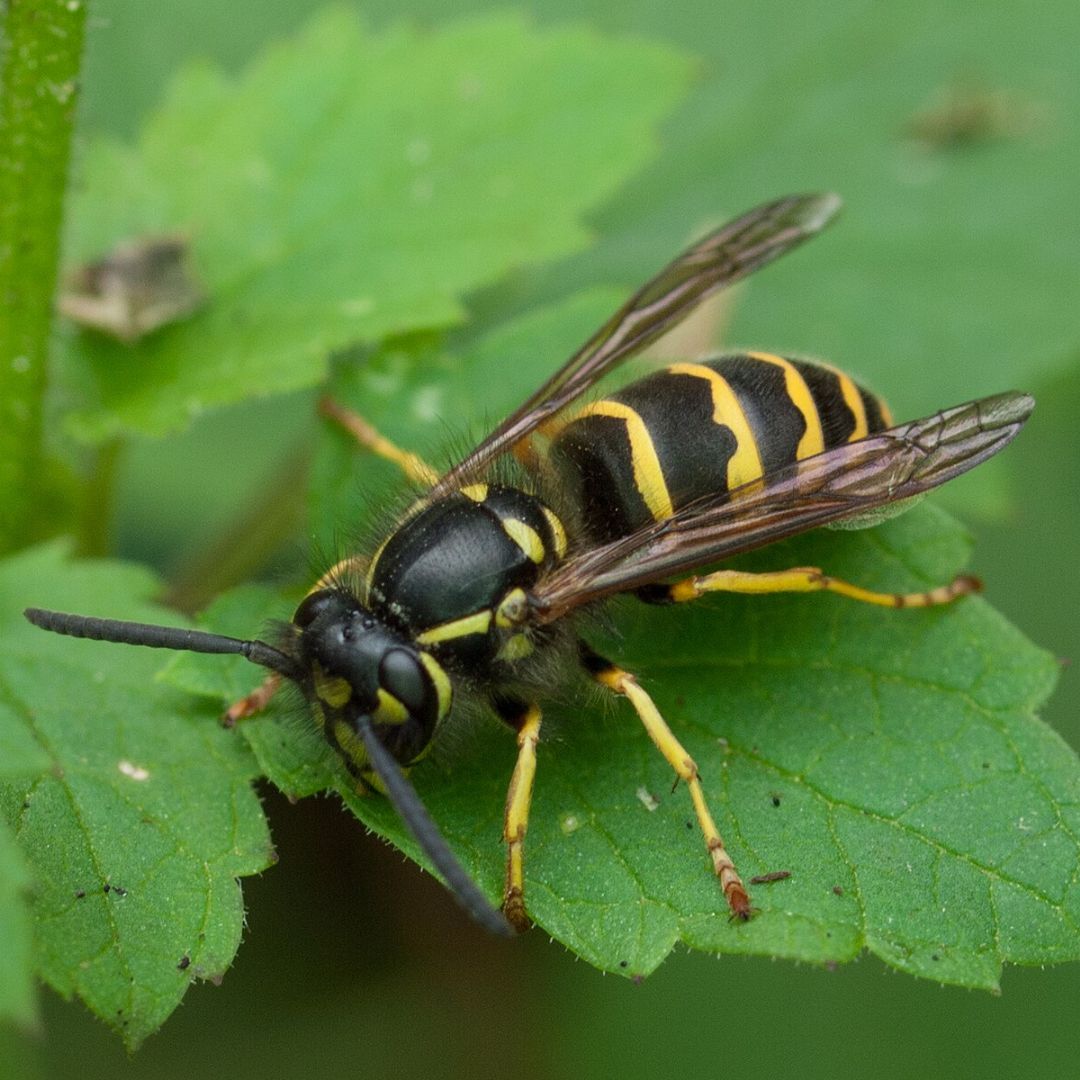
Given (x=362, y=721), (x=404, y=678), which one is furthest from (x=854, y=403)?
(x=362, y=721)

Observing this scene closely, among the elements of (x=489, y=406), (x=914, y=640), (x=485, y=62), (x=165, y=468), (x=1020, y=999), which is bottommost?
(x=1020, y=999)

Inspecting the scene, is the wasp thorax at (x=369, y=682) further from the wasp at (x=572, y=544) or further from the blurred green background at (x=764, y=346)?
the blurred green background at (x=764, y=346)

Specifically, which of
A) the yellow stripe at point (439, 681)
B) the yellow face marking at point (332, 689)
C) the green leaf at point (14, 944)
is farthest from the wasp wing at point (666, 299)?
the green leaf at point (14, 944)

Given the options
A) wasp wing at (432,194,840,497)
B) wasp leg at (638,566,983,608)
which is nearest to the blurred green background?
wasp wing at (432,194,840,497)

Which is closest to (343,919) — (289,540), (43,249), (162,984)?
(289,540)

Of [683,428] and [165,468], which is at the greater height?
[683,428]

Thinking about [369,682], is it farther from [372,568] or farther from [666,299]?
[666,299]

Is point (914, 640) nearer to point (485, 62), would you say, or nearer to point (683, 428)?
point (683, 428)
